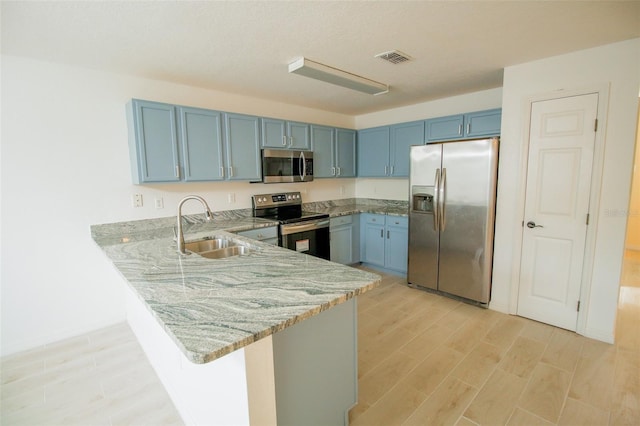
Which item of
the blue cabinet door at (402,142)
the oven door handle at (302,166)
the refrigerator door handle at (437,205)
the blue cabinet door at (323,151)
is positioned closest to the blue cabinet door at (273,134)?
the oven door handle at (302,166)

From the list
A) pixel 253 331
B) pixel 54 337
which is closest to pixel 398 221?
pixel 253 331

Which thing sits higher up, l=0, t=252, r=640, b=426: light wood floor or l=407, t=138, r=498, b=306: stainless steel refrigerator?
l=407, t=138, r=498, b=306: stainless steel refrigerator

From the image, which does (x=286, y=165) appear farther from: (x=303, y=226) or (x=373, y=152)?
(x=373, y=152)

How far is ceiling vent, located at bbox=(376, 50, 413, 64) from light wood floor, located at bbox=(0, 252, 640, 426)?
2.33 m

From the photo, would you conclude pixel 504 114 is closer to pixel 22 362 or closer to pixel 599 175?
pixel 599 175

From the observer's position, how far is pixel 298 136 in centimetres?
384

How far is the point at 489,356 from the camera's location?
89.5 inches

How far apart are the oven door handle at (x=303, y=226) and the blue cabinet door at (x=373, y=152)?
3.89 ft

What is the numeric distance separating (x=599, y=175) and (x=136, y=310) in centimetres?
384

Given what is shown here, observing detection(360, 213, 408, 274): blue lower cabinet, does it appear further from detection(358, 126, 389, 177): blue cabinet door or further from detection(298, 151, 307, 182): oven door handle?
detection(298, 151, 307, 182): oven door handle

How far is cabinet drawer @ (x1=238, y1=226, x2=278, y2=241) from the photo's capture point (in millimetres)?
3105

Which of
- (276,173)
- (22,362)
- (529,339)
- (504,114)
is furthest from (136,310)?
(504,114)

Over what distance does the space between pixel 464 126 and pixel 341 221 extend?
1.90m

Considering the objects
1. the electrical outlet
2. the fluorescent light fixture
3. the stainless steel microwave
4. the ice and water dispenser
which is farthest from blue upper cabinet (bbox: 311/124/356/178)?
the electrical outlet
